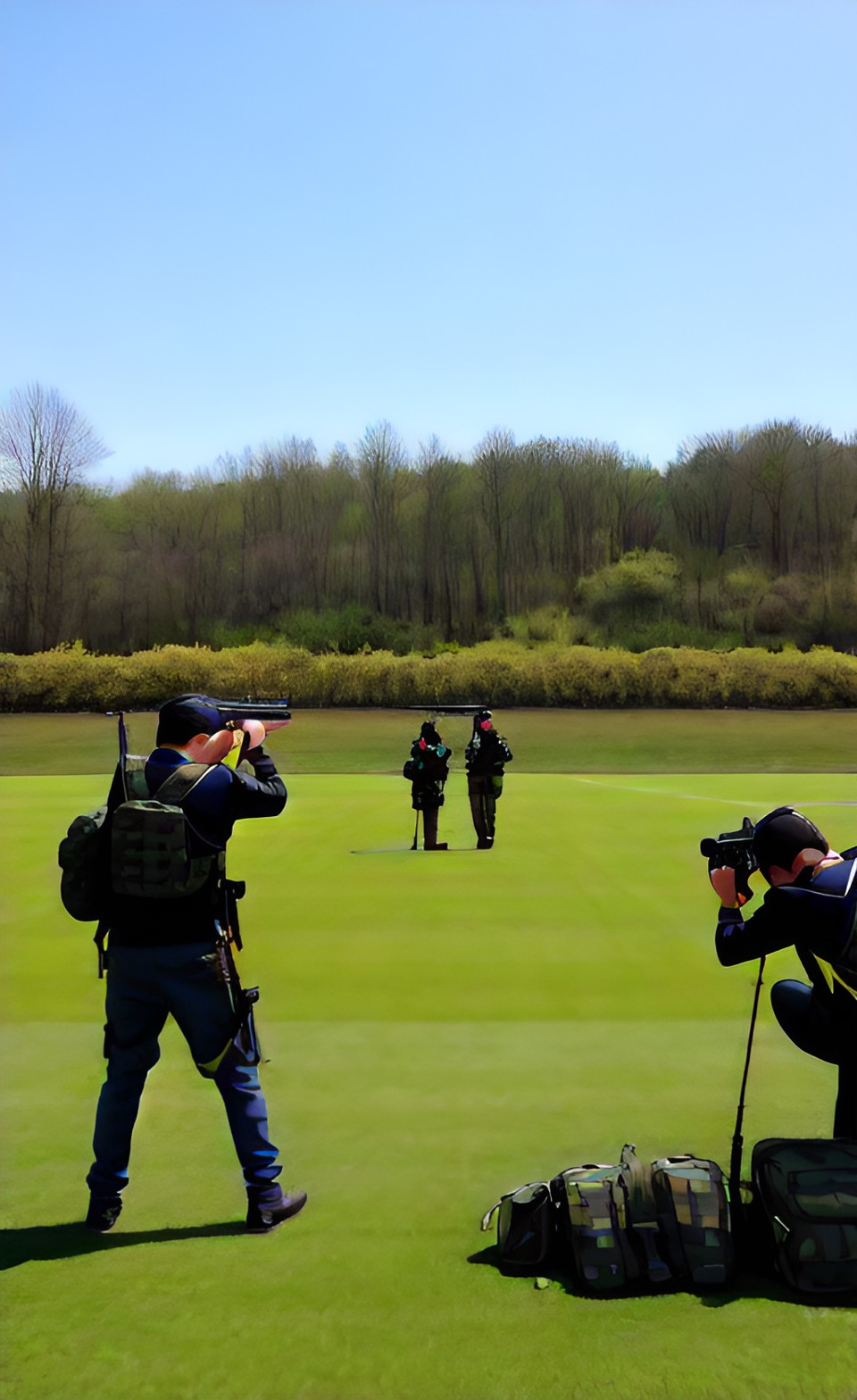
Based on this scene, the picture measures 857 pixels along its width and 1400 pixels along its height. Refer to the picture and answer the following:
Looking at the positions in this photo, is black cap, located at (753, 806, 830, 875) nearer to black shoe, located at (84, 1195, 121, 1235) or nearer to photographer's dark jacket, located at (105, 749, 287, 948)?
A: photographer's dark jacket, located at (105, 749, 287, 948)

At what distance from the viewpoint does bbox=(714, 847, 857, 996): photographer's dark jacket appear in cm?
446

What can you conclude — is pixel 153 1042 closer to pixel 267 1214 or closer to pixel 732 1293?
pixel 267 1214

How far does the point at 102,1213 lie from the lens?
16.6 feet

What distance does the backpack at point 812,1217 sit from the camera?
421 cm

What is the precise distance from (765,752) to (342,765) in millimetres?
11504

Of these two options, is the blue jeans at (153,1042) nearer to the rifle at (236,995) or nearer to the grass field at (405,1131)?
the rifle at (236,995)

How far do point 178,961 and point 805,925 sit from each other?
2388 mm

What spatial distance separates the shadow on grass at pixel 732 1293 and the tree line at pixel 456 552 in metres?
43.8

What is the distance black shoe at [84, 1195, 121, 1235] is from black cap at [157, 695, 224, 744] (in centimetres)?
184

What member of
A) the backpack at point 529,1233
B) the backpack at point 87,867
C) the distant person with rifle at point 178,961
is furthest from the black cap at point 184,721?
the backpack at point 529,1233

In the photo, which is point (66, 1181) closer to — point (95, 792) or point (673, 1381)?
point (673, 1381)

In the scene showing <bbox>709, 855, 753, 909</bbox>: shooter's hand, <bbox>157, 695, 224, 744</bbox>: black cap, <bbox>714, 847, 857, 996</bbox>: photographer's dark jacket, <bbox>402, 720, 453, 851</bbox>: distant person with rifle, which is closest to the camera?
<bbox>714, 847, 857, 996</bbox>: photographer's dark jacket

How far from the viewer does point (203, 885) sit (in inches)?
199

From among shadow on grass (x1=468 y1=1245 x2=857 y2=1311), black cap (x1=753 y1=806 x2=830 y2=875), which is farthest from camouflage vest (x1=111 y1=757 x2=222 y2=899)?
black cap (x1=753 y1=806 x2=830 y2=875)
